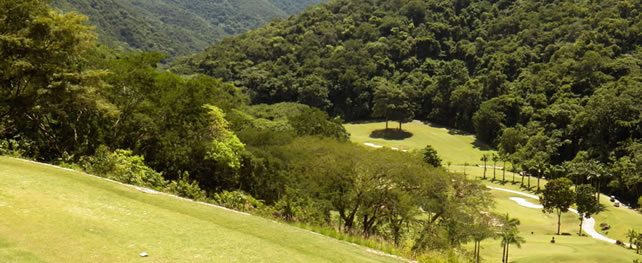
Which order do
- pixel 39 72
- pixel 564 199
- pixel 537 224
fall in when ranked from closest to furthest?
pixel 39 72 → pixel 564 199 → pixel 537 224

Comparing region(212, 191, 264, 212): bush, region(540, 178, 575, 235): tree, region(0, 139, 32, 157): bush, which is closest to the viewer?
region(0, 139, 32, 157): bush

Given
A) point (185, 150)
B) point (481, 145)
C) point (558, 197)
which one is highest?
point (185, 150)

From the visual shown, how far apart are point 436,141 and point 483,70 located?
3167 centimetres

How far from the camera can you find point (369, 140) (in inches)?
4058

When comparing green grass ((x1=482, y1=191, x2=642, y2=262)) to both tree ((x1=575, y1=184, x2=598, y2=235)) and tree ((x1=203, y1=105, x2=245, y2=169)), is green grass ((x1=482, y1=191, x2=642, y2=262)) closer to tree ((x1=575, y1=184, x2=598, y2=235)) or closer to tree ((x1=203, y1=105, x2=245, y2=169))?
tree ((x1=575, y1=184, x2=598, y2=235))

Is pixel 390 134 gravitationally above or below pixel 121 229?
below

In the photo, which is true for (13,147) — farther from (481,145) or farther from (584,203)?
(481,145)

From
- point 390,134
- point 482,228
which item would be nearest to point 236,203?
point 482,228

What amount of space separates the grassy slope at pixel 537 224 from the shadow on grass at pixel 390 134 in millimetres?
1673

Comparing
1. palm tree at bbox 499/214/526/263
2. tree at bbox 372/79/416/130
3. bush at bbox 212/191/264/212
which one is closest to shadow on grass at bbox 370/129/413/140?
tree at bbox 372/79/416/130

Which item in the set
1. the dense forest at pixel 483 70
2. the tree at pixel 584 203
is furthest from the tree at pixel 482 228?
the dense forest at pixel 483 70

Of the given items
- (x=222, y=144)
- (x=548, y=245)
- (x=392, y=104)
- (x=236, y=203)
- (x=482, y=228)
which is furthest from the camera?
(x=392, y=104)

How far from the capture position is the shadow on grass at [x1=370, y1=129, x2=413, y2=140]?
106 m

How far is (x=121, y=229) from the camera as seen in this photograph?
10.3 m
